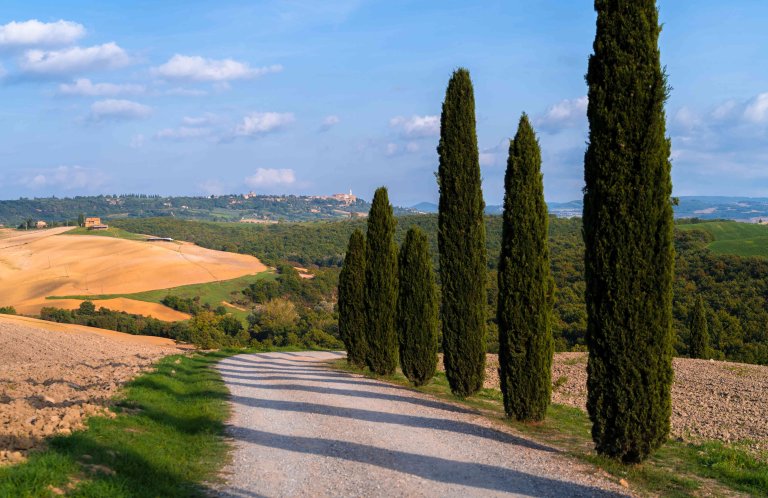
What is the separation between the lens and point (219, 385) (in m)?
18.4

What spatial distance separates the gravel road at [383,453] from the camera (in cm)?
839

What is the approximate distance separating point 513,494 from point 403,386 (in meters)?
11.1

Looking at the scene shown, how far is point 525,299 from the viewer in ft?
43.5

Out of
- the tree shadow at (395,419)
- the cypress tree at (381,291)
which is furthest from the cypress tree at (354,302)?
the tree shadow at (395,419)

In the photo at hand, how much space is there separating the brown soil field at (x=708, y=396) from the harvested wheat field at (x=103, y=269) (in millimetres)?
42782

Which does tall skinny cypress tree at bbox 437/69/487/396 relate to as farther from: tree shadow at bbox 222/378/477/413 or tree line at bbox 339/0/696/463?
tree shadow at bbox 222/378/477/413

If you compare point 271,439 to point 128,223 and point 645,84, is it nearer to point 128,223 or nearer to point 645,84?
point 645,84

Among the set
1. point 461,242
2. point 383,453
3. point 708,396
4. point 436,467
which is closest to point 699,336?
point 708,396

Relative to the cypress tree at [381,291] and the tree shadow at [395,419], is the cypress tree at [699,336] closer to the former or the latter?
the cypress tree at [381,291]

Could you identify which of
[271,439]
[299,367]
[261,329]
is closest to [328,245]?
[261,329]

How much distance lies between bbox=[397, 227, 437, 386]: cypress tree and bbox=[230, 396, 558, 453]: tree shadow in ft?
14.4

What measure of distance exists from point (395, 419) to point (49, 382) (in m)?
8.79

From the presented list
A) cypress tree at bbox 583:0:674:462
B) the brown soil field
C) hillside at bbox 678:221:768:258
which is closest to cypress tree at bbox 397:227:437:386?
the brown soil field

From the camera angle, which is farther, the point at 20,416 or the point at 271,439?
the point at 271,439
